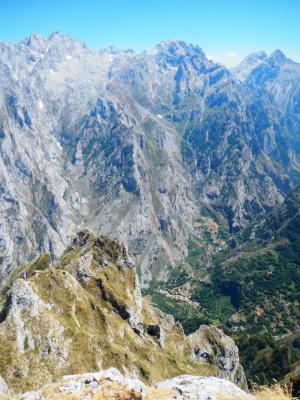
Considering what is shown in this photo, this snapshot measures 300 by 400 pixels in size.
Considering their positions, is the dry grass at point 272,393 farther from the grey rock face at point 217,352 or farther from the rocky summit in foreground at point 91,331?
the grey rock face at point 217,352

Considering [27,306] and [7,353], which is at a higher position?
[27,306]

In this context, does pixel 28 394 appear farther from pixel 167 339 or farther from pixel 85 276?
pixel 167 339

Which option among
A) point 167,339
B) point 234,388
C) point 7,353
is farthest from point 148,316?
point 234,388

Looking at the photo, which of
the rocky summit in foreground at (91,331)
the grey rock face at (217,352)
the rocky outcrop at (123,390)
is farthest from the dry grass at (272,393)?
the grey rock face at (217,352)

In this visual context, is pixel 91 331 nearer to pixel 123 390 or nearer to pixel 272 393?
pixel 123 390

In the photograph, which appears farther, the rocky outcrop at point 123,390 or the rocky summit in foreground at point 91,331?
the rocky summit in foreground at point 91,331
